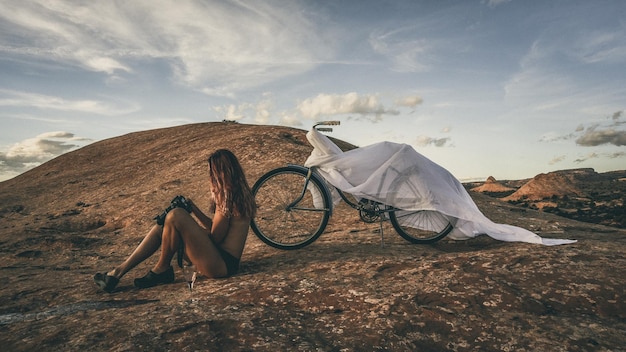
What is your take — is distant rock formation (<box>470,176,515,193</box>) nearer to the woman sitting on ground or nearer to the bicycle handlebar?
the bicycle handlebar

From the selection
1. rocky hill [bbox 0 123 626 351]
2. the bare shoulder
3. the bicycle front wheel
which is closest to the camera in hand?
the bare shoulder

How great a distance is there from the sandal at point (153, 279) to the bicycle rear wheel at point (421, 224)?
10.7 ft

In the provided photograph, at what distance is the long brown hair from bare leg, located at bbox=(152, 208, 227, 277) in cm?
40

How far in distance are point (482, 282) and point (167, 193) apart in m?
7.71

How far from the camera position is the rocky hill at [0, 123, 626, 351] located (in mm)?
3264

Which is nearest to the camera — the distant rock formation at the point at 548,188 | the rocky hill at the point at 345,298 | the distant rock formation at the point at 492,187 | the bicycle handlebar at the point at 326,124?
the rocky hill at the point at 345,298

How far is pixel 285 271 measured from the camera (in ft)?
16.1

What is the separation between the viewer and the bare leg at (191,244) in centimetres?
462

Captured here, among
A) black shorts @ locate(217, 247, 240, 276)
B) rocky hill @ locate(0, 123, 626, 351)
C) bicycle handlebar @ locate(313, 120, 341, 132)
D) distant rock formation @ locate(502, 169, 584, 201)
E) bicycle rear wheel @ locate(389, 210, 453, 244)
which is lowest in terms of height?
rocky hill @ locate(0, 123, 626, 351)

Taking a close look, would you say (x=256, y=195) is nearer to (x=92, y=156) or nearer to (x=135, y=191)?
(x=135, y=191)

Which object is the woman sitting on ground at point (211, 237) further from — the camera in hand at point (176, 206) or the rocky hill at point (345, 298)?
the rocky hill at point (345, 298)

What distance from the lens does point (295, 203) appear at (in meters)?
6.07

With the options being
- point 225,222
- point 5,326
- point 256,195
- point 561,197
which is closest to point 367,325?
point 225,222

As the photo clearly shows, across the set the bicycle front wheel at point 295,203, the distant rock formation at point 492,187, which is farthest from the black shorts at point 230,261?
the distant rock formation at point 492,187
